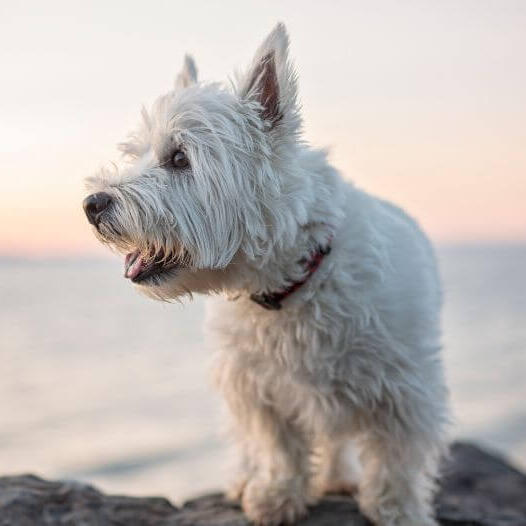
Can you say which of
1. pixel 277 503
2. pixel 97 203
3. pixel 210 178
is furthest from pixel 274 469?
pixel 97 203

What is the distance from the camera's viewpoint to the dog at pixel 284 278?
155 inches

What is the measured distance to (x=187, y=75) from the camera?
4.63 metres

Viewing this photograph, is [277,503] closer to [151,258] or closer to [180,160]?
[151,258]

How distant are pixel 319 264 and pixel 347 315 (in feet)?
0.90

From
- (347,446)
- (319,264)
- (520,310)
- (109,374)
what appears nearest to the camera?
(319,264)

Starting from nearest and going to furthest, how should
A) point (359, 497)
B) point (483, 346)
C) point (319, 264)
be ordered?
point (319, 264) < point (359, 497) < point (483, 346)

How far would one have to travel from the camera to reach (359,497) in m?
4.84

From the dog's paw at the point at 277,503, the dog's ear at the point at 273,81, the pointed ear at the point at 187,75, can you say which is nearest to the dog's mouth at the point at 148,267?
the dog's ear at the point at 273,81

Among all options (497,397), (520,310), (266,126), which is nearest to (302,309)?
(266,126)

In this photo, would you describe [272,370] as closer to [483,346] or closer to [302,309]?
[302,309]

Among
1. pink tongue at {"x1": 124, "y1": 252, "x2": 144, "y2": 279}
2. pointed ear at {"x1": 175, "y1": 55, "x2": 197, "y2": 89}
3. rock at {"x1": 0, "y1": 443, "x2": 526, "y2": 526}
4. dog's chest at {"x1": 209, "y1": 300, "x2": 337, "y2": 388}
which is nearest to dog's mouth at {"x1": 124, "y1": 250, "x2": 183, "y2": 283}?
pink tongue at {"x1": 124, "y1": 252, "x2": 144, "y2": 279}

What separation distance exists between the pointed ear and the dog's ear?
558 millimetres

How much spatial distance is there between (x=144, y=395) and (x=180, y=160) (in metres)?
9.98

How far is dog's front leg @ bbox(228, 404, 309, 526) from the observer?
4812 mm
